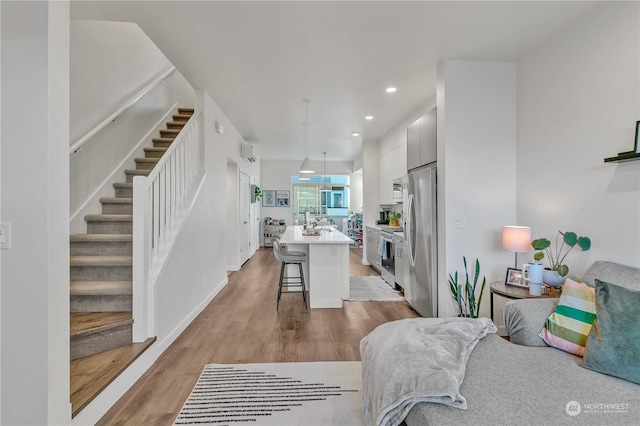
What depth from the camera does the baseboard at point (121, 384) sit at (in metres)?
1.68

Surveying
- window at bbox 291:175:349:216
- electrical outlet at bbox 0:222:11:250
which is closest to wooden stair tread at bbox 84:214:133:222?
electrical outlet at bbox 0:222:11:250

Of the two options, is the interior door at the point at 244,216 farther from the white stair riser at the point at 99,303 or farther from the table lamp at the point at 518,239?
the table lamp at the point at 518,239

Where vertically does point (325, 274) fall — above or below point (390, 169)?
below

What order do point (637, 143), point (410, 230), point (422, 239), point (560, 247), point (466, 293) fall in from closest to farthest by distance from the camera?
point (637, 143) < point (560, 247) < point (466, 293) < point (422, 239) < point (410, 230)

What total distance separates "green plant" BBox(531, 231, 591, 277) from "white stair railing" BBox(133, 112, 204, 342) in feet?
10.5

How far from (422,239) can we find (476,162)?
1.04 metres

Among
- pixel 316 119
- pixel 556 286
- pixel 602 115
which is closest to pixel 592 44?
pixel 602 115

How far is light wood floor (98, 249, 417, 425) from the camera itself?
193cm

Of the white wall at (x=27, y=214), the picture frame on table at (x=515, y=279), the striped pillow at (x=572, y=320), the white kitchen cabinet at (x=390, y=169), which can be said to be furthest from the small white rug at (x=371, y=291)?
the white wall at (x=27, y=214)

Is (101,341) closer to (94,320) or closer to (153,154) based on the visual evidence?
(94,320)

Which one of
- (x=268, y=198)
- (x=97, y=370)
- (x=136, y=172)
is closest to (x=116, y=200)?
(x=136, y=172)

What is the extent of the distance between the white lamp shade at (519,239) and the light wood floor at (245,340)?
1.57m

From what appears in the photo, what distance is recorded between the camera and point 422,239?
11.2 feet

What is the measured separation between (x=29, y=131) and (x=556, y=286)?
3.56 metres
